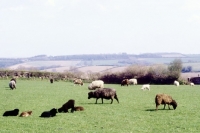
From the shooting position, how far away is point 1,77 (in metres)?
74.8

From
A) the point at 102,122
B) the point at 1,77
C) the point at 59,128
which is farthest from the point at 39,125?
the point at 1,77

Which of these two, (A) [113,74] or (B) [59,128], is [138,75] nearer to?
(A) [113,74]

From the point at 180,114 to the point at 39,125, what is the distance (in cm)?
992

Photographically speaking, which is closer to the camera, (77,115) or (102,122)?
(102,122)

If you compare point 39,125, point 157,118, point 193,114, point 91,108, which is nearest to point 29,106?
point 91,108

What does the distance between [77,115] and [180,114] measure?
7.16 meters

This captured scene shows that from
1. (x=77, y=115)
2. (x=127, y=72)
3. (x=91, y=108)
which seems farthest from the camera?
(x=127, y=72)

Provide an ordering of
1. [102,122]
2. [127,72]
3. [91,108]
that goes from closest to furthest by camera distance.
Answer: [102,122]
[91,108]
[127,72]

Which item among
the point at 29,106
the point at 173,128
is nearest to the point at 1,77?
the point at 29,106

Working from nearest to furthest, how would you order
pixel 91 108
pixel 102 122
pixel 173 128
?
pixel 173 128 < pixel 102 122 < pixel 91 108

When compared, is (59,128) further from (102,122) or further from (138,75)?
(138,75)

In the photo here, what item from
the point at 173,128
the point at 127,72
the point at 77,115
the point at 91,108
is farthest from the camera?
the point at 127,72

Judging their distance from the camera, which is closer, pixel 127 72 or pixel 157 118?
pixel 157 118

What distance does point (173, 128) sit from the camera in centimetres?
1697
